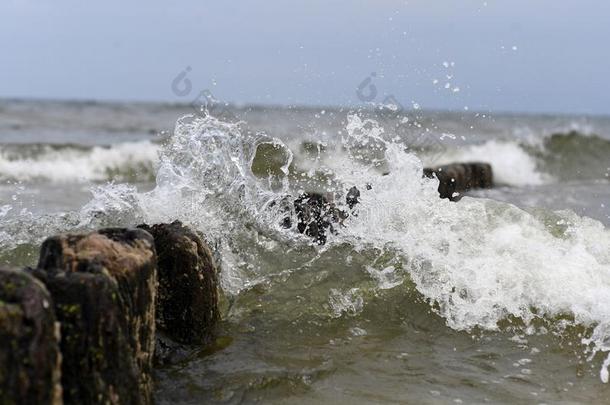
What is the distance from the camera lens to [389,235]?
4.91m

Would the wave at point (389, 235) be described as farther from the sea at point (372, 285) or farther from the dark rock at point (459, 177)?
the dark rock at point (459, 177)

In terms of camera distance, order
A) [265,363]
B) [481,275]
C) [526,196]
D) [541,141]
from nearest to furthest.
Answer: [265,363], [481,275], [526,196], [541,141]

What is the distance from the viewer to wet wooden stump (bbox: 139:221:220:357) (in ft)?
11.5

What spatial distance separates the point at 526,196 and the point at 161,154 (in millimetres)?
7185

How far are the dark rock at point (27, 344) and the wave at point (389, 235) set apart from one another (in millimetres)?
2298

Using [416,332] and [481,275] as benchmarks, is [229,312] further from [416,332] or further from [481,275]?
[481,275]

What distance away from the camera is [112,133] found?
76.7 ft

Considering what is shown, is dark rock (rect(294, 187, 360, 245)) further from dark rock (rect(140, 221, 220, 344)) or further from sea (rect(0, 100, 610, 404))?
dark rock (rect(140, 221, 220, 344))

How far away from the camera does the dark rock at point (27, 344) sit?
2057 mm

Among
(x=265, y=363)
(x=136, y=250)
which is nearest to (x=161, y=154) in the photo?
(x=265, y=363)

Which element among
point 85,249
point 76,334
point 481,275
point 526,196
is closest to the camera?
point 76,334

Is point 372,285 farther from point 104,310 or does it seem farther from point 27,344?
point 27,344

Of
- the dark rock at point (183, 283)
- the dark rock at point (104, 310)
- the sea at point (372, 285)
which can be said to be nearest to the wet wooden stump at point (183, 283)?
the dark rock at point (183, 283)

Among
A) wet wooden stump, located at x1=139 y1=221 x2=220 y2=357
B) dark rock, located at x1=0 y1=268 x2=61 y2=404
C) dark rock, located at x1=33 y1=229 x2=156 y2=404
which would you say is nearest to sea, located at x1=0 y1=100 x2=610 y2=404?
wet wooden stump, located at x1=139 y1=221 x2=220 y2=357
